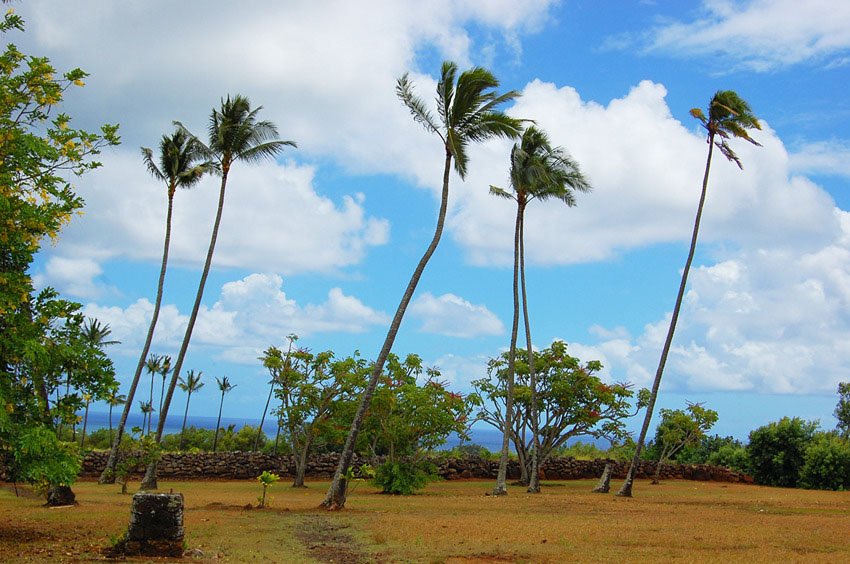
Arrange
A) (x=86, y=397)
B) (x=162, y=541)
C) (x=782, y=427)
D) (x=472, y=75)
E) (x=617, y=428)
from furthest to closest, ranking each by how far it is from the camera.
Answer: (x=782, y=427) → (x=617, y=428) → (x=472, y=75) → (x=86, y=397) → (x=162, y=541)

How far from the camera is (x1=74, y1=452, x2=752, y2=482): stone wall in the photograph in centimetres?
2873

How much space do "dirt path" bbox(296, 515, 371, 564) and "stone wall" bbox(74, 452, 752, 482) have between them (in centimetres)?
1410

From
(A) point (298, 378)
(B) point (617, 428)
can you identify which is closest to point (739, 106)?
(B) point (617, 428)

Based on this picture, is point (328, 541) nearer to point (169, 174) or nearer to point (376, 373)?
point (376, 373)

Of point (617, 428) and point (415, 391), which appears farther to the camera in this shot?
point (617, 428)

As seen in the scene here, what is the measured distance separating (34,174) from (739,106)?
67.2 ft

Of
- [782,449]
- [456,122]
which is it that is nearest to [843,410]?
[782,449]

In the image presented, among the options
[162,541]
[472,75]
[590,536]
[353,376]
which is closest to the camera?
[162,541]

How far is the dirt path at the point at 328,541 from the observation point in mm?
10773

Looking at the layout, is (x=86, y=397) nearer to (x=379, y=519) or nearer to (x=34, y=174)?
(x=34, y=174)

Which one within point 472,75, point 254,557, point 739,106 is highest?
point 739,106

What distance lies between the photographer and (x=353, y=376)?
26.3 m

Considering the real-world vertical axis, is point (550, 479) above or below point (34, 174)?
below

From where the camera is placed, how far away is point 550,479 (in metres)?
34.1
